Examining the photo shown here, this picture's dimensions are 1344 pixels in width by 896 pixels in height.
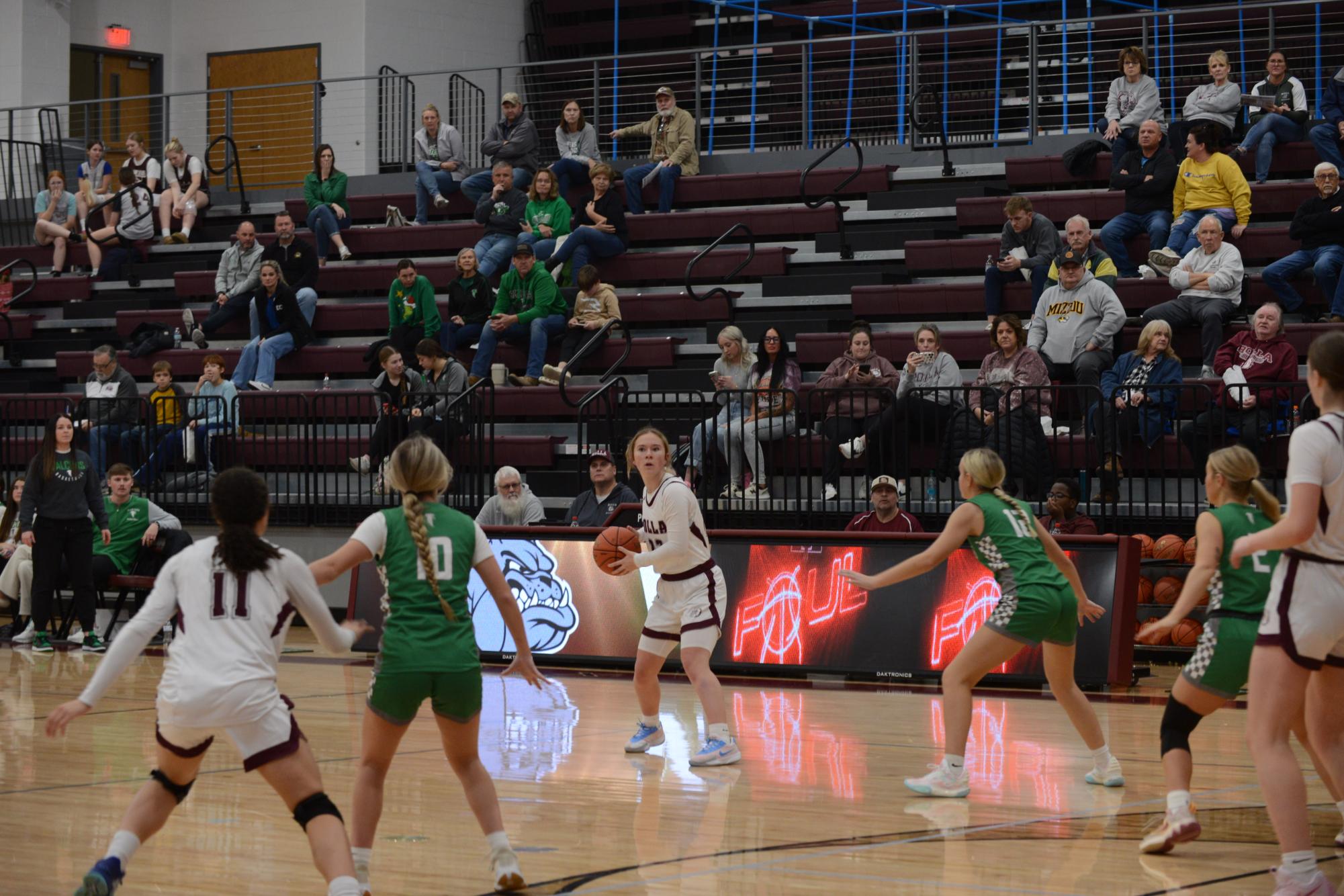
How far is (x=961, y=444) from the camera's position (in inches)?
523

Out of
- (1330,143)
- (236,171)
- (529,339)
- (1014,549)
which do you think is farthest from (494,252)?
(1014,549)

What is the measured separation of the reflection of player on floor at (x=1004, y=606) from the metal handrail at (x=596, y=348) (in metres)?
8.51

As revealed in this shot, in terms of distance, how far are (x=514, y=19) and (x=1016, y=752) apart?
19.9 metres

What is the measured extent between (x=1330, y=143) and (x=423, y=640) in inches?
515

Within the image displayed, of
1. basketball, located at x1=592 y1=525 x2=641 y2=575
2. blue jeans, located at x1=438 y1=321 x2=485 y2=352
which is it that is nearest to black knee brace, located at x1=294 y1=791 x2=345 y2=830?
basketball, located at x1=592 y1=525 x2=641 y2=575

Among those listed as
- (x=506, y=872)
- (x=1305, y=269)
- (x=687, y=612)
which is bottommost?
(x=506, y=872)

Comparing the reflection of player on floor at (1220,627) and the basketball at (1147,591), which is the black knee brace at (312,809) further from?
the basketball at (1147,591)

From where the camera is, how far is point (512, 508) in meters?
14.3

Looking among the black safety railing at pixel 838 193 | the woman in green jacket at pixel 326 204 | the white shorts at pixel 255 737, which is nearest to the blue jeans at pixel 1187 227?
the black safety railing at pixel 838 193

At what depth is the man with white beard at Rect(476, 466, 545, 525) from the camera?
14250 mm

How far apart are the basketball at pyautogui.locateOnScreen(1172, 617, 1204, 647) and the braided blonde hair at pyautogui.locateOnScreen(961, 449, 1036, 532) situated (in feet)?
17.8

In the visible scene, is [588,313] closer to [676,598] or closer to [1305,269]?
[1305,269]

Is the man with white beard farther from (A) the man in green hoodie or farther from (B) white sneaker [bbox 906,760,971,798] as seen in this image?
(B) white sneaker [bbox 906,760,971,798]

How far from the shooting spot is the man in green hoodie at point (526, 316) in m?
17.3
